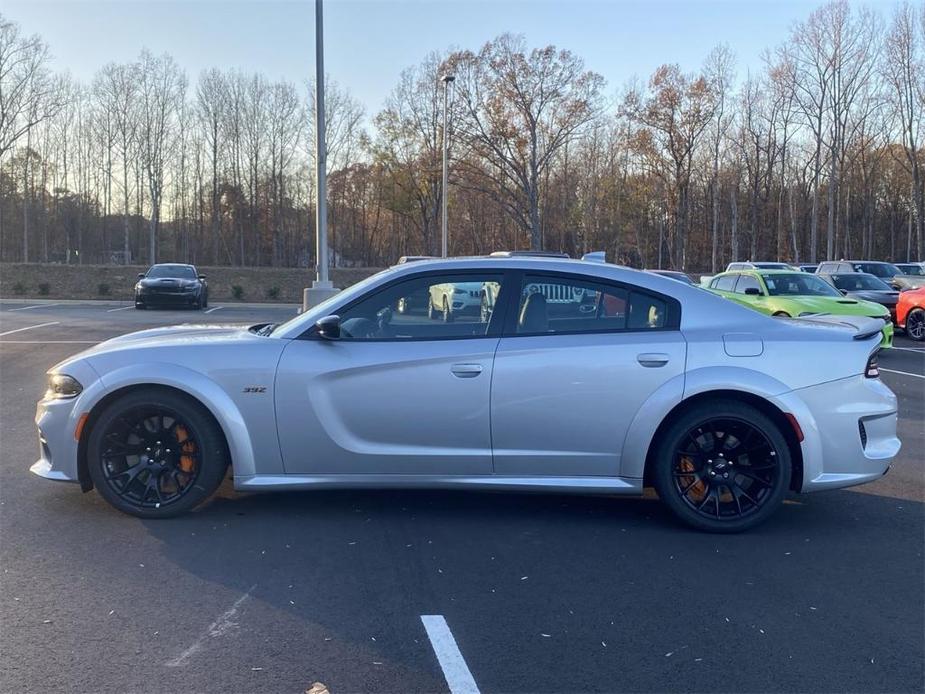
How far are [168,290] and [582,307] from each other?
23.0m

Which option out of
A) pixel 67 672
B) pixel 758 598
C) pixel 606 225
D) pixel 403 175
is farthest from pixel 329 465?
pixel 606 225

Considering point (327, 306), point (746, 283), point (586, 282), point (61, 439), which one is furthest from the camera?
point (746, 283)

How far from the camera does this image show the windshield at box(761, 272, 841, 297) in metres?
15.7

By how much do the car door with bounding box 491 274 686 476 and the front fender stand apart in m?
1.50

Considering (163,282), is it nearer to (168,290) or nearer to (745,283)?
(168,290)

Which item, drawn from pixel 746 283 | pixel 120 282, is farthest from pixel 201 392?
pixel 120 282

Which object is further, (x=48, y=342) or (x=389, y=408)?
(x=48, y=342)

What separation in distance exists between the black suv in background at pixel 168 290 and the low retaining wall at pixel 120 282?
884 centimetres

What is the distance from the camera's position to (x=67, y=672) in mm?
3191

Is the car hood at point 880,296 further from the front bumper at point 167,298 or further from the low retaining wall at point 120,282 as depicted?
the low retaining wall at point 120,282

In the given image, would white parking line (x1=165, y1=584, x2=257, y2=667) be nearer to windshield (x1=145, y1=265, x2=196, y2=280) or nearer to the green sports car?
the green sports car

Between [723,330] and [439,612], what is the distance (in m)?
2.48

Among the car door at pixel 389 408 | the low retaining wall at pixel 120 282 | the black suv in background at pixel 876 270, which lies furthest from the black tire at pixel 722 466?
the low retaining wall at pixel 120 282

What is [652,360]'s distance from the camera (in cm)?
491
